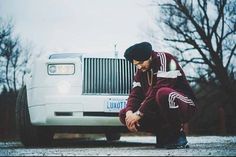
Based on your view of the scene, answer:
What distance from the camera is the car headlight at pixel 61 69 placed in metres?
4.55

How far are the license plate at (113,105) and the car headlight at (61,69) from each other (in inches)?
Result: 20.7

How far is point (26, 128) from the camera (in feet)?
15.3

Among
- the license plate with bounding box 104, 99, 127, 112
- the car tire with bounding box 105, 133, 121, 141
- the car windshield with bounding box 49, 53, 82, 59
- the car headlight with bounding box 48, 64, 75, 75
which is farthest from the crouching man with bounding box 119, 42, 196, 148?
the car tire with bounding box 105, 133, 121, 141

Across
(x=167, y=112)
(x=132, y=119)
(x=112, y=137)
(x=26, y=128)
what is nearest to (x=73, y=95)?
(x=26, y=128)

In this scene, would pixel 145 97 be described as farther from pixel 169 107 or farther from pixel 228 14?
pixel 228 14

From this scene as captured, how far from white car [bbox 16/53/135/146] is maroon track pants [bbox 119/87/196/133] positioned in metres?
0.66

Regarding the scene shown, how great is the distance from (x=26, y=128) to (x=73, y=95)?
2.28ft

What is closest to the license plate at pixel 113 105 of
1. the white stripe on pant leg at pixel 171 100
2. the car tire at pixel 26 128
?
the car tire at pixel 26 128

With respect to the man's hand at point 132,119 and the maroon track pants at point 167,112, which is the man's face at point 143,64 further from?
the man's hand at point 132,119

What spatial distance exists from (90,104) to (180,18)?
1415 centimetres

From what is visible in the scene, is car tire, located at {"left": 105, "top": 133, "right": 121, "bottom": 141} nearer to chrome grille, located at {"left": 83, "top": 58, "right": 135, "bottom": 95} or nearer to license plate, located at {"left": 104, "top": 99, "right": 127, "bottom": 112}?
chrome grille, located at {"left": 83, "top": 58, "right": 135, "bottom": 95}

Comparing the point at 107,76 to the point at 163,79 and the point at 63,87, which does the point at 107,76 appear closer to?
the point at 63,87

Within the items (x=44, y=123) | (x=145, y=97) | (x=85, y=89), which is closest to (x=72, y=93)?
(x=85, y=89)

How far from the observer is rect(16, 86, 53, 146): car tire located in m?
4.65
